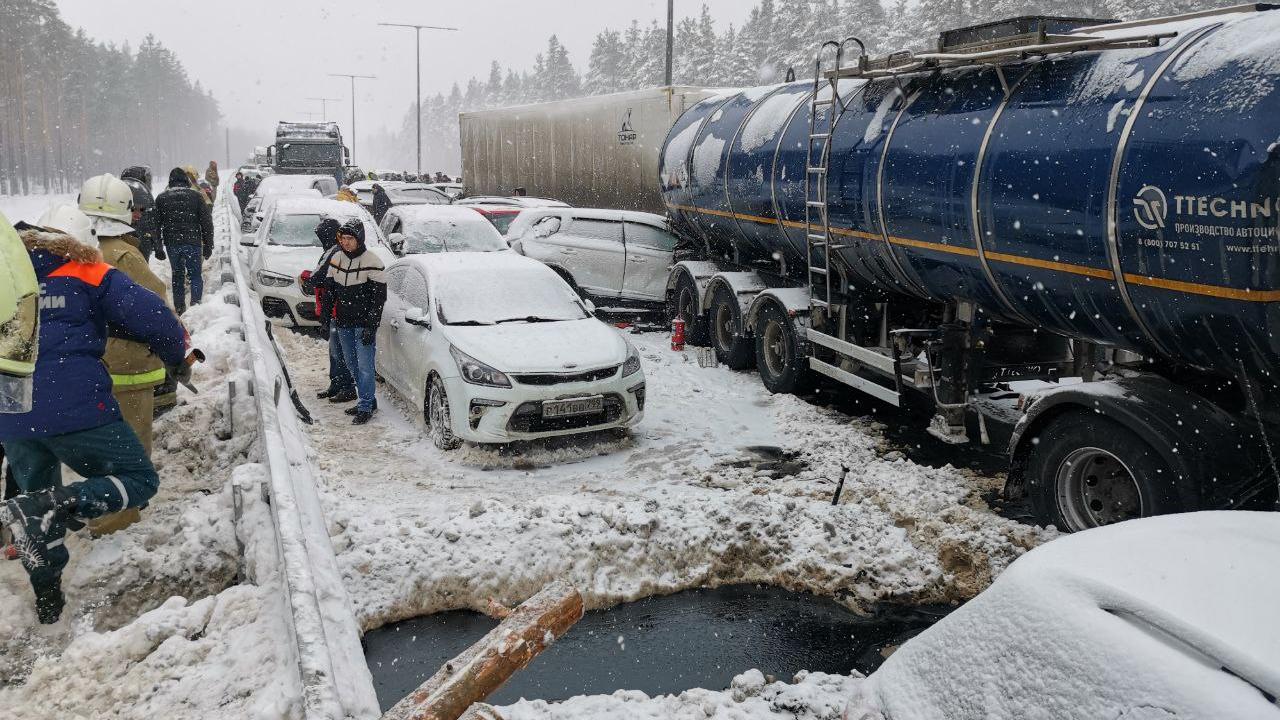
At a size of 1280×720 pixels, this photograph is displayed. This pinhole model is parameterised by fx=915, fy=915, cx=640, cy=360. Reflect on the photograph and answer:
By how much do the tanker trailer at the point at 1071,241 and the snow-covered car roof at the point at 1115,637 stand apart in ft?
7.75

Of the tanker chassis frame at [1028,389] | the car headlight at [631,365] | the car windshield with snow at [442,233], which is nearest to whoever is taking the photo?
the tanker chassis frame at [1028,389]

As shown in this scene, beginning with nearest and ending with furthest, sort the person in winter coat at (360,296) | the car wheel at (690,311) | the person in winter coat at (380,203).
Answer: the person in winter coat at (360,296)
the car wheel at (690,311)
the person in winter coat at (380,203)

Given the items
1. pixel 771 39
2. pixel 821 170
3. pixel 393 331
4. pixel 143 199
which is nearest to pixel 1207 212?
pixel 821 170

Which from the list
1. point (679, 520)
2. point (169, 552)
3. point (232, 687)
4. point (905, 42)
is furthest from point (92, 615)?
point (905, 42)

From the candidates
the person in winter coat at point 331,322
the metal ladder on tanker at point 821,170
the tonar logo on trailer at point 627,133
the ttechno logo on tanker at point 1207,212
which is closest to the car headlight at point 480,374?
the person in winter coat at point 331,322

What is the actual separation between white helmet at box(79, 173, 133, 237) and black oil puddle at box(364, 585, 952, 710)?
10.7 ft

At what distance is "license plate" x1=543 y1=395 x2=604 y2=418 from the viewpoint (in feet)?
23.8

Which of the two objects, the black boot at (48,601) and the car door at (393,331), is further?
the car door at (393,331)

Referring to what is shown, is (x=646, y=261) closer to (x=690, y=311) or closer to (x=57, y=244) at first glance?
(x=690, y=311)

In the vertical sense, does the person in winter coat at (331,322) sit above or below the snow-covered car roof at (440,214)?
below

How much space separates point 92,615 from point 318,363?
21.6 feet

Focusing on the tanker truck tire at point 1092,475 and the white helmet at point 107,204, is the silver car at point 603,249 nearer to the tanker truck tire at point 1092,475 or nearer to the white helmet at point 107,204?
the white helmet at point 107,204

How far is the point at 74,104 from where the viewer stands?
3150 inches

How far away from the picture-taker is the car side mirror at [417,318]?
7980mm
